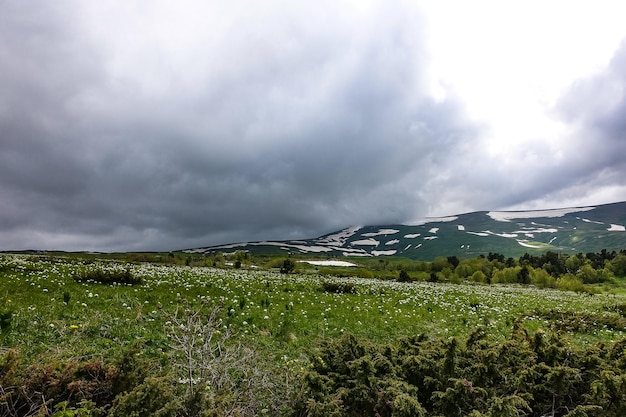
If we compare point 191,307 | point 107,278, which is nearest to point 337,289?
point 191,307

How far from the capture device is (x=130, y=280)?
20797mm

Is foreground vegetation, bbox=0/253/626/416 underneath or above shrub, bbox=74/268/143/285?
underneath

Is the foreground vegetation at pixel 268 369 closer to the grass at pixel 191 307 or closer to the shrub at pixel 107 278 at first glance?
the grass at pixel 191 307

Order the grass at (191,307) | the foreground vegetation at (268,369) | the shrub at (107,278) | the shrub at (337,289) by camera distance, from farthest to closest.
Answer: the shrub at (337,289), the shrub at (107,278), the grass at (191,307), the foreground vegetation at (268,369)

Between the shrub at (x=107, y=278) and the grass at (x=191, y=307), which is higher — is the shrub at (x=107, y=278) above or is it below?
above

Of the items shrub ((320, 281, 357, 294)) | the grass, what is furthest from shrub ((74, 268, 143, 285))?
shrub ((320, 281, 357, 294))

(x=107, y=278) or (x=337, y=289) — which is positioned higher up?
(x=107, y=278)

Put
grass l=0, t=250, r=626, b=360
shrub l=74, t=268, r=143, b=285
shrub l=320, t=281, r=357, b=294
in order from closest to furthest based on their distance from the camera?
grass l=0, t=250, r=626, b=360 < shrub l=74, t=268, r=143, b=285 < shrub l=320, t=281, r=357, b=294

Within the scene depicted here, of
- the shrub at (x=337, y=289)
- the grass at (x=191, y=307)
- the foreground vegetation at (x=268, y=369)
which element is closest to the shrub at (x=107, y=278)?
the grass at (x=191, y=307)

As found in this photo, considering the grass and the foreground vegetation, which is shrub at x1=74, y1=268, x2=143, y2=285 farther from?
the foreground vegetation

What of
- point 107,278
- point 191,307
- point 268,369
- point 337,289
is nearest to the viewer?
point 268,369

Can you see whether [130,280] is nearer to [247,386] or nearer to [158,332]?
[158,332]

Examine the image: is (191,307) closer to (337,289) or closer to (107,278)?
(107,278)

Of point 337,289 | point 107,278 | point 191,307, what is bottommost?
point 337,289
